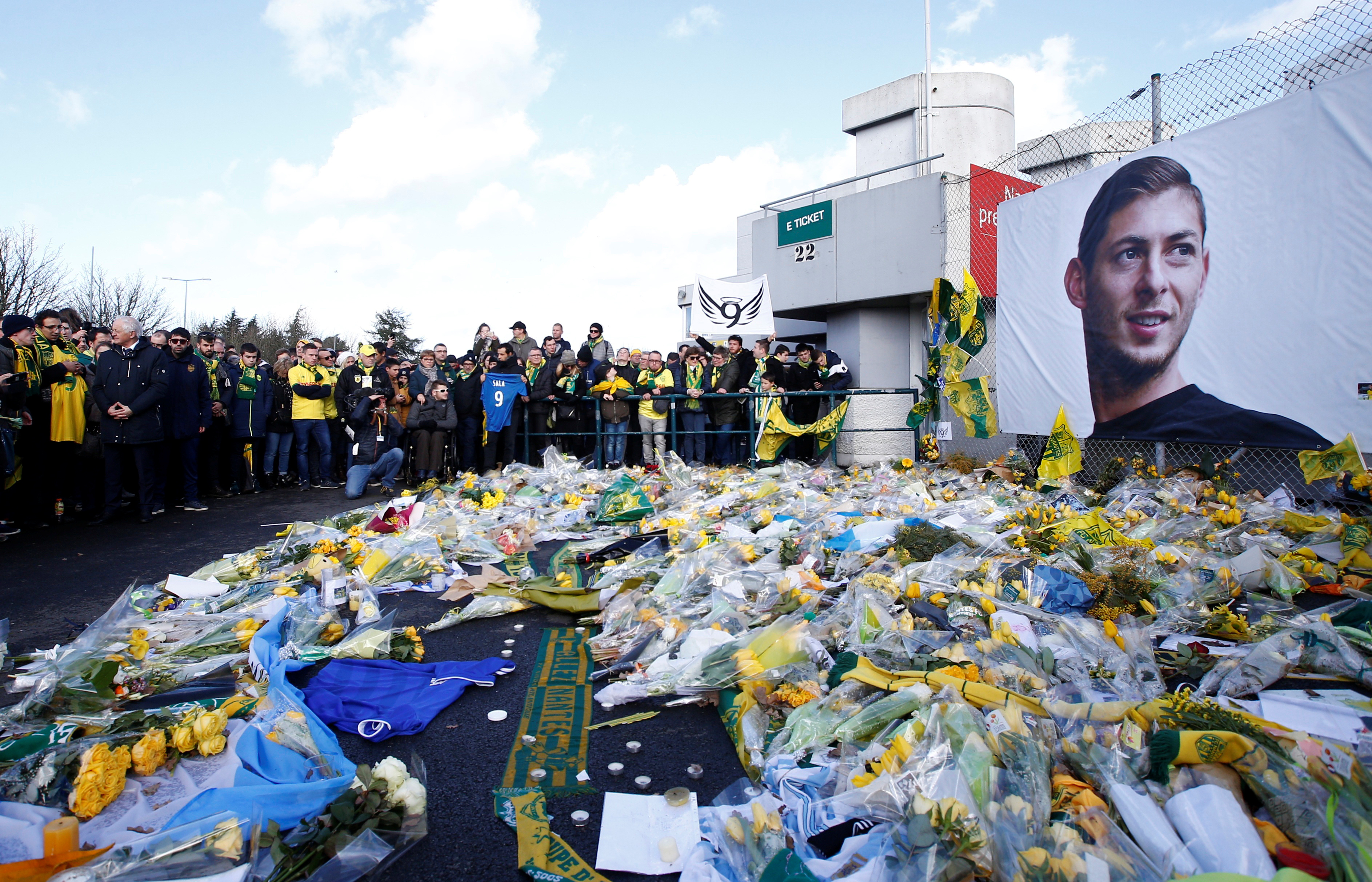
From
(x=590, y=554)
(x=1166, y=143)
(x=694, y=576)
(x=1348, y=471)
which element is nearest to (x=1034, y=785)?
(x=694, y=576)

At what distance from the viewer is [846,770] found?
85.7 inches

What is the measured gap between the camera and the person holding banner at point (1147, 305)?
6395 millimetres

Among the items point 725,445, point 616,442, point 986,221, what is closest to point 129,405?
point 616,442

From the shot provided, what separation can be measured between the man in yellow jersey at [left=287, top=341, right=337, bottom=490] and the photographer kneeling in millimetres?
541

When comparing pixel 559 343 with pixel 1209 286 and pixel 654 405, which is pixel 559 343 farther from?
pixel 1209 286

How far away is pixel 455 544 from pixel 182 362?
4.35m

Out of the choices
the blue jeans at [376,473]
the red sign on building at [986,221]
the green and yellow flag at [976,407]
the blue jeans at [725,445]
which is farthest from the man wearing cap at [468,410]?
the red sign on building at [986,221]

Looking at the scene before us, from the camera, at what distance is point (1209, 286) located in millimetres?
6320

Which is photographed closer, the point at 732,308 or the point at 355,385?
the point at 355,385

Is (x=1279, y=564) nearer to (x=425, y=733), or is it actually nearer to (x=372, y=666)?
(x=425, y=733)

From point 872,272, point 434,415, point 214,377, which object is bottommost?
point 434,415

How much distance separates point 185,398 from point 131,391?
65 centimetres

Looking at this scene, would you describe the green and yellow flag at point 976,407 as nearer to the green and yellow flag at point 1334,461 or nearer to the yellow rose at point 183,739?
the green and yellow flag at point 1334,461

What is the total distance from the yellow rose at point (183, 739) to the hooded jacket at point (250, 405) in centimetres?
749
